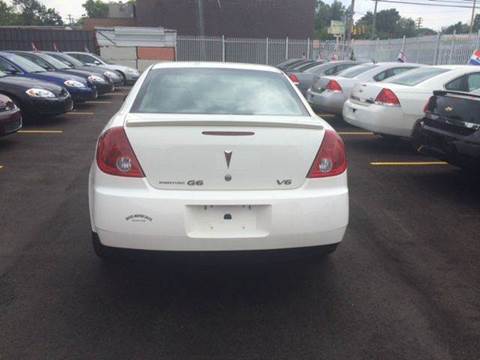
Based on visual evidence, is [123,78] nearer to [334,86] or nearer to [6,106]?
[334,86]

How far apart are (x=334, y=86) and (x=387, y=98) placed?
10.9ft

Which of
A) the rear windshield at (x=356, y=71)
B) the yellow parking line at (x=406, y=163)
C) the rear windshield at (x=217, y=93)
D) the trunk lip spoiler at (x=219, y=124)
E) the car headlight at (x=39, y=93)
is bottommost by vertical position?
the yellow parking line at (x=406, y=163)

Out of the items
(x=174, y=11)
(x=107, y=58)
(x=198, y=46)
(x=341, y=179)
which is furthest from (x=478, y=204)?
(x=174, y=11)

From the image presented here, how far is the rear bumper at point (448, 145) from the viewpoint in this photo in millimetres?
5234

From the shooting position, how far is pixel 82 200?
5.21 meters

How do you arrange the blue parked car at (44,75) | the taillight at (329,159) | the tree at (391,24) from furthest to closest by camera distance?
the tree at (391,24) → the blue parked car at (44,75) → the taillight at (329,159)

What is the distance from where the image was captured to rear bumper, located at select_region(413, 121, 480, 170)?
5.23 metres

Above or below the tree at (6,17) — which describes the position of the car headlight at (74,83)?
below

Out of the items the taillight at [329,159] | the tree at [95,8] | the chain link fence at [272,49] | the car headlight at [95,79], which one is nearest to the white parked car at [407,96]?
the taillight at [329,159]

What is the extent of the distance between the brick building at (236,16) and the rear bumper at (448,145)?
33.1 meters

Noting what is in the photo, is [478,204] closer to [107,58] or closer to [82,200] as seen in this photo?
[82,200]

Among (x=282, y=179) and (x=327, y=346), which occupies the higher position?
(x=282, y=179)

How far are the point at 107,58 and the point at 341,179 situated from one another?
27168 millimetres

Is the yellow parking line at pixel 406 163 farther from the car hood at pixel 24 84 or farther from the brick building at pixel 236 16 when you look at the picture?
the brick building at pixel 236 16
